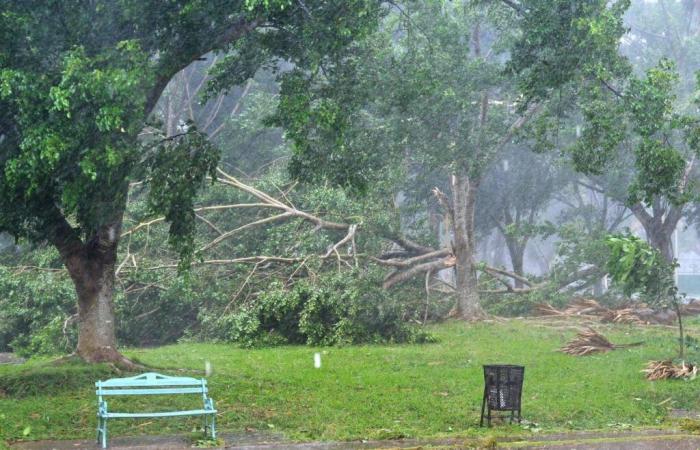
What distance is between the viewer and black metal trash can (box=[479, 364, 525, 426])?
1016 cm

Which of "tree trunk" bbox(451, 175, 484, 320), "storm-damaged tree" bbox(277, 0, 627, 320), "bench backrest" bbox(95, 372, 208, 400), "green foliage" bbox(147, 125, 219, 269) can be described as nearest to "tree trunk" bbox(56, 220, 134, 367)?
"green foliage" bbox(147, 125, 219, 269)

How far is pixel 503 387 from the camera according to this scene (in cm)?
1021

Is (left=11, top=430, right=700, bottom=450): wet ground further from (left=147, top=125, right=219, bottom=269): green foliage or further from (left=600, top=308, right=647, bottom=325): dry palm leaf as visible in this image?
(left=600, top=308, right=647, bottom=325): dry palm leaf

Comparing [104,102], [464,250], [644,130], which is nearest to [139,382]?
[104,102]

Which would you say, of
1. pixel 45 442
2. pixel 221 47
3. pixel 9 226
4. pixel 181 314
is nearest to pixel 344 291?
pixel 181 314

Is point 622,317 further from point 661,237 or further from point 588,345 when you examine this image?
point 588,345

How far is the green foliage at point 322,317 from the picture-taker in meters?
20.2

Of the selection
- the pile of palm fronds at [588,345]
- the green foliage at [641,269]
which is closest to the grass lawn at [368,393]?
the pile of palm fronds at [588,345]

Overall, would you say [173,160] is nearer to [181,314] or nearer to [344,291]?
[344,291]

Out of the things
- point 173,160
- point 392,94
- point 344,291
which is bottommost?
point 344,291

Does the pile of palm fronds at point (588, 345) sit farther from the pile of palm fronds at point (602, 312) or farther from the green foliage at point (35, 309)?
the green foliage at point (35, 309)

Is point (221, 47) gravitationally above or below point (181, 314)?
above

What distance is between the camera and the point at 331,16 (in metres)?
12.9

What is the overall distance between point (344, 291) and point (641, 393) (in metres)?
8.62
